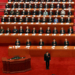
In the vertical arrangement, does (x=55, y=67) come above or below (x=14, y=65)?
below

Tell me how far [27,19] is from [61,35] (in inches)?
37.2

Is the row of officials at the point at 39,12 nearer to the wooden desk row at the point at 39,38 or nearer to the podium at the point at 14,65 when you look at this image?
the wooden desk row at the point at 39,38

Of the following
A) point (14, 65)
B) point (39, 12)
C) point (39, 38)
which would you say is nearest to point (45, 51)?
point (39, 38)

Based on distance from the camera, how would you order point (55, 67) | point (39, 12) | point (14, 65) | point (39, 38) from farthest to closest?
point (39, 12) < point (39, 38) < point (55, 67) < point (14, 65)

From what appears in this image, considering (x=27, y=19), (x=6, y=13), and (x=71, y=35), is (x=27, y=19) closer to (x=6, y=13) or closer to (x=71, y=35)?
(x=6, y=13)

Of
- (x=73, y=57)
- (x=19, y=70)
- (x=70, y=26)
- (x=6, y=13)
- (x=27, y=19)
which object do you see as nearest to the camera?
(x=19, y=70)

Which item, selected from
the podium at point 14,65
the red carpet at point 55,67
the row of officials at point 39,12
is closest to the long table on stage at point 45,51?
the red carpet at point 55,67

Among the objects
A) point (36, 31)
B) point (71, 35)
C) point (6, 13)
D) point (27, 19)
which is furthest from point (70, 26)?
point (6, 13)

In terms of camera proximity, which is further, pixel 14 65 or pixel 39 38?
pixel 39 38

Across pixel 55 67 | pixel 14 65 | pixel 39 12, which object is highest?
pixel 39 12

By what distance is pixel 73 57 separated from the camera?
289 centimetres

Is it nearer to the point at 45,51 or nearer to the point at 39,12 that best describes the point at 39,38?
the point at 45,51

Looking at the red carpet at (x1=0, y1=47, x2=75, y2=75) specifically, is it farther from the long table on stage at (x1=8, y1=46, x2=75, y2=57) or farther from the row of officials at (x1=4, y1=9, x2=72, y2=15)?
the row of officials at (x1=4, y1=9, x2=72, y2=15)

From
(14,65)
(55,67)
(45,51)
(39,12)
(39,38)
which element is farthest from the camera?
(39,12)
